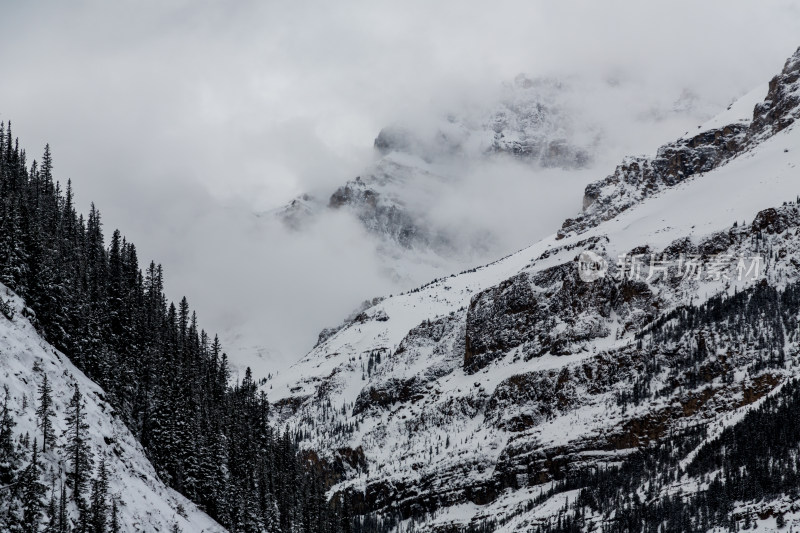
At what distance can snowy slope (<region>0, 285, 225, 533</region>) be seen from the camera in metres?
96.8

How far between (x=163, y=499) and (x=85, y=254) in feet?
237

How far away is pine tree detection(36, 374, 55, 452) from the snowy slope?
77 cm

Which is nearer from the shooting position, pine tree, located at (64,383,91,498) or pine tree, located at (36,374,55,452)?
pine tree, located at (36,374,55,452)

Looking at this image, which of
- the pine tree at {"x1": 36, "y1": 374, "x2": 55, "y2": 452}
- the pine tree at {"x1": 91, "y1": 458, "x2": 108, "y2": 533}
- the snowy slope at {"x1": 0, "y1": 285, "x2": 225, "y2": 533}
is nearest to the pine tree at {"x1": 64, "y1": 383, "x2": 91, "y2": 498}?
the snowy slope at {"x1": 0, "y1": 285, "x2": 225, "y2": 533}

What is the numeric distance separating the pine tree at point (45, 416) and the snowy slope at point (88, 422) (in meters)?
0.77

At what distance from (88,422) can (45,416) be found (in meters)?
14.9

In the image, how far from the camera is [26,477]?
86.4 meters

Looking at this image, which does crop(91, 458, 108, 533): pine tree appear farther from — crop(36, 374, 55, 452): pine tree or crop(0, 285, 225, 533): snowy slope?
crop(36, 374, 55, 452): pine tree

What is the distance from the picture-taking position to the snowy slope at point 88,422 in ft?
317

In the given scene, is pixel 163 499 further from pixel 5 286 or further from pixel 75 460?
pixel 5 286

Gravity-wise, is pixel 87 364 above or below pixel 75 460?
above

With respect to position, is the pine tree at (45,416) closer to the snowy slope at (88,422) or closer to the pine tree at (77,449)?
the snowy slope at (88,422)

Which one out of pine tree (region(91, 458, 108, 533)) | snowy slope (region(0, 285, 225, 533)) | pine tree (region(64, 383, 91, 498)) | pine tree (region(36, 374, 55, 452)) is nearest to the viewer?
pine tree (region(91, 458, 108, 533))

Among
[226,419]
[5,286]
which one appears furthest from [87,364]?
[226,419]
